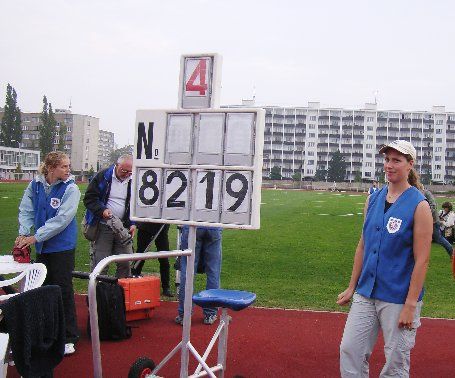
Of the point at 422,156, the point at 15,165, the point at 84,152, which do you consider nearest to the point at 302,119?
the point at 422,156

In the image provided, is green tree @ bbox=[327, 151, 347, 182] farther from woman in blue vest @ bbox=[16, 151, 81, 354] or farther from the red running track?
woman in blue vest @ bbox=[16, 151, 81, 354]

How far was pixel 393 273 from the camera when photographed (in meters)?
3.66

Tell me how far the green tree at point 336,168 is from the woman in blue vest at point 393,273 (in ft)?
410

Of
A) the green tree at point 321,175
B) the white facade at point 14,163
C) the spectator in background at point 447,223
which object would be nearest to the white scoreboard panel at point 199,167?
the spectator in background at point 447,223

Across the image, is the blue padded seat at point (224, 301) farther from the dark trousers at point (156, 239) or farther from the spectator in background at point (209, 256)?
the dark trousers at point (156, 239)

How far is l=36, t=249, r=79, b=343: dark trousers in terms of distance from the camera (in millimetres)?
5633

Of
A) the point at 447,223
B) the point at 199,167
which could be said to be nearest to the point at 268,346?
the point at 199,167

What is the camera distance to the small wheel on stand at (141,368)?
14.4 feet

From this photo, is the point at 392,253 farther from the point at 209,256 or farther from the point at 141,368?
the point at 209,256

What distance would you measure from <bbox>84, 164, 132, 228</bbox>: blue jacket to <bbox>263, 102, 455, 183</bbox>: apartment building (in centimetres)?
12857

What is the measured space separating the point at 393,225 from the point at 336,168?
4925 inches

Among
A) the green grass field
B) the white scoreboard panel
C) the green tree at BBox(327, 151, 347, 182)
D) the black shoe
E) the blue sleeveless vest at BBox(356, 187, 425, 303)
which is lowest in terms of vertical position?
the green grass field

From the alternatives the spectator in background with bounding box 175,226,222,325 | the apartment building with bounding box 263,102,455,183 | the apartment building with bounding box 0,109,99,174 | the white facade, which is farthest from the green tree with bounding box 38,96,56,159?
the spectator in background with bounding box 175,226,222,325

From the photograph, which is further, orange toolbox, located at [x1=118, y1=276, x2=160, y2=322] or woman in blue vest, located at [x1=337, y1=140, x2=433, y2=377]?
orange toolbox, located at [x1=118, y1=276, x2=160, y2=322]
